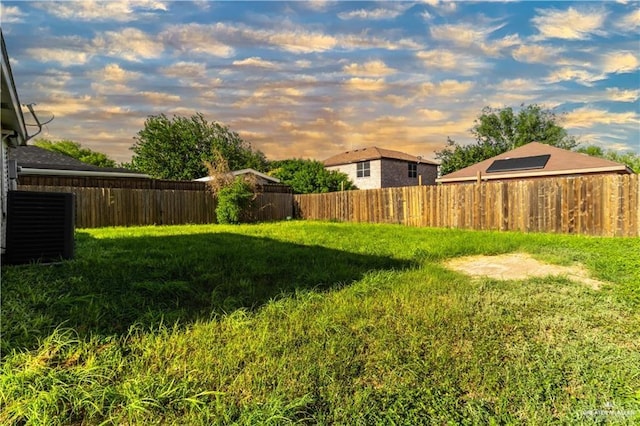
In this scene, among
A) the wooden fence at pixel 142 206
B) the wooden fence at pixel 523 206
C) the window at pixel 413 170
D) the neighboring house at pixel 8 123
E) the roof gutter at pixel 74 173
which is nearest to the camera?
the neighboring house at pixel 8 123

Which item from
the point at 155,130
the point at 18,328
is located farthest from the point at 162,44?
Result: the point at 155,130

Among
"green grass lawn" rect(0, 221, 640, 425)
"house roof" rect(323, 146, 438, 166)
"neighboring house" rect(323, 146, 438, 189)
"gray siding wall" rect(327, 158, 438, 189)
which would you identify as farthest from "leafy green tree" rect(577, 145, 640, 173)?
"green grass lawn" rect(0, 221, 640, 425)

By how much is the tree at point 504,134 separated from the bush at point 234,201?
826 inches

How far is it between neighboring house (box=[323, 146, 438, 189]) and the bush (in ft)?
40.9

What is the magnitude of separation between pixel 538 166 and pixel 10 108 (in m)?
16.9

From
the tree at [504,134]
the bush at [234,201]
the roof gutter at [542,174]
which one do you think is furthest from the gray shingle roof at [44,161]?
the tree at [504,134]

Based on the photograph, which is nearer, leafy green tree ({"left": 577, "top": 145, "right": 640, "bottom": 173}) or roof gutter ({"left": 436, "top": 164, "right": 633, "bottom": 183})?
roof gutter ({"left": 436, "top": 164, "right": 633, "bottom": 183})

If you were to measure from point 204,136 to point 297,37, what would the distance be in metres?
24.4

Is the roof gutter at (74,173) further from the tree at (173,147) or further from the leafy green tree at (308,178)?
the tree at (173,147)

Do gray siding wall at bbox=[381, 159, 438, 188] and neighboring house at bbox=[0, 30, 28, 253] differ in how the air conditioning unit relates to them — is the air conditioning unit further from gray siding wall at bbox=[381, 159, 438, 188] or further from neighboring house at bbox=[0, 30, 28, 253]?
gray siding wall at bbox=[381, 159, 438, 188]

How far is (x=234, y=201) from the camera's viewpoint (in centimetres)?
1323

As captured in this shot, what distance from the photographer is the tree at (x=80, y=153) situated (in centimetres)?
3344

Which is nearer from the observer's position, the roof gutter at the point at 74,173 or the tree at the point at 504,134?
the roof gutter at the point at 74,173

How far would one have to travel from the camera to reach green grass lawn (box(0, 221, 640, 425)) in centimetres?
137
